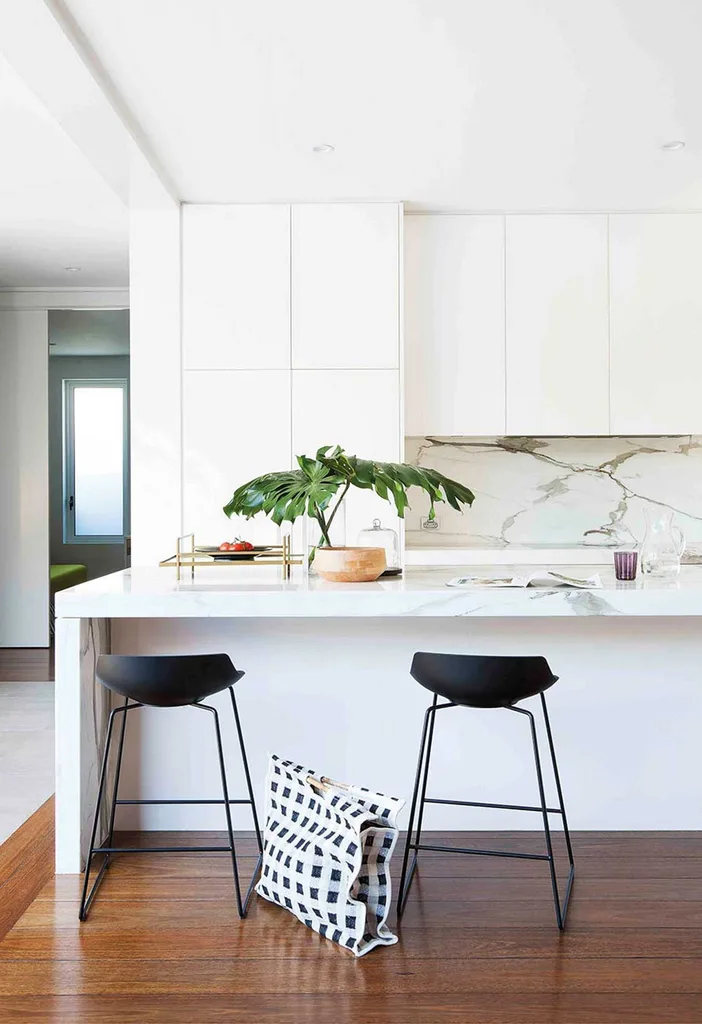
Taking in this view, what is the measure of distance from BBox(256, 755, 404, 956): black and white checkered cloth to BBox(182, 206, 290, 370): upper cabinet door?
2.38 m

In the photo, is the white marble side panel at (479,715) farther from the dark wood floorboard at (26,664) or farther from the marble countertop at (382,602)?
the dark wood floorboard at (26,664)

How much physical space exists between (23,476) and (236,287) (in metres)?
2.93

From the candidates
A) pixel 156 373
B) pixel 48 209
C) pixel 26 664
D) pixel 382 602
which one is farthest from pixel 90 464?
pixel 382 602

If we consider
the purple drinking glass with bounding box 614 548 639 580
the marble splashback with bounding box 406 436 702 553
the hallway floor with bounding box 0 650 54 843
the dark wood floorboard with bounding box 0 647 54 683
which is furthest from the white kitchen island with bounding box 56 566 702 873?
the dark wood floorboard with bounding box 0 647 54 683

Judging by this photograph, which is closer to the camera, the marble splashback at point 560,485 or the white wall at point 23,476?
the marble splashback at point 560,485

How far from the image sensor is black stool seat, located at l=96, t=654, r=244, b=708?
240cm

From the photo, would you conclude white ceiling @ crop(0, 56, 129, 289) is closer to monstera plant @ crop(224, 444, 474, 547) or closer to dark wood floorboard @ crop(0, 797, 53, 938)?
monstera plant @ crop(224, 444, 474, 547)

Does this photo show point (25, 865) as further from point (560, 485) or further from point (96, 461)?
point (96, 461)

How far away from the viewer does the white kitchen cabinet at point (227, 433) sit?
14.4 ft

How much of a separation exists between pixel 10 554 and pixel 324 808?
187 inches

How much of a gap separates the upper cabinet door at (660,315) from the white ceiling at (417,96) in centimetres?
22

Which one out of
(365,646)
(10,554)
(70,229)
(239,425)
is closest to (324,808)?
(365,646)

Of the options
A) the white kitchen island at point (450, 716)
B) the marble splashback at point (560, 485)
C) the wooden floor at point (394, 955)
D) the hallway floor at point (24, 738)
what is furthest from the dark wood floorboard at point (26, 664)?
the wooden floor at point (394, 955)

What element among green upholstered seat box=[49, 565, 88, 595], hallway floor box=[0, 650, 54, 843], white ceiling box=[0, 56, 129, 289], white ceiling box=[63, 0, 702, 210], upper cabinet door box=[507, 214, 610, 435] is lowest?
hallway floor box=[0, 650, 54, 843]
